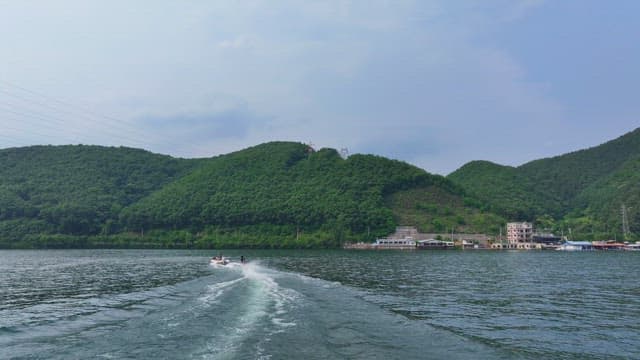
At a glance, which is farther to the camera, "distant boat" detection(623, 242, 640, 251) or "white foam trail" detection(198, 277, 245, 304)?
"distant boat" detection(623, 242, 640, 251)

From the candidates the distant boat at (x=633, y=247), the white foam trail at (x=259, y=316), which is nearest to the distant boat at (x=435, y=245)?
the distant boat at (x=633, y=247)

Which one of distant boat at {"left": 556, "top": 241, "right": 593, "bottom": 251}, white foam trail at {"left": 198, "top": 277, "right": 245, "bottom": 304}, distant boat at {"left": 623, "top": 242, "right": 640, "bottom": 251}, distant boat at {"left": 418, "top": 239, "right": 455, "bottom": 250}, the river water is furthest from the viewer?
distant boat at {"left": 556, "top": 241, "right": 593, "bottom": 251}

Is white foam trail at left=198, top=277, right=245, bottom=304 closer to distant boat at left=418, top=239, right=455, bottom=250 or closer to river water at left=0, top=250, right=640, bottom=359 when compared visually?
river water at left=0, top=250, right=640, bottom=359

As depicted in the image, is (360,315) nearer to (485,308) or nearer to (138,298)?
(485,308)

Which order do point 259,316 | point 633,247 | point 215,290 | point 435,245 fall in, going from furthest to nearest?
point 633,247 → point 435,245 → point 215,290 → point 259,316

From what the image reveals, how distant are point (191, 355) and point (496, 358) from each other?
41.0 ft

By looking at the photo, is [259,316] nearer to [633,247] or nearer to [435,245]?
[435,245]

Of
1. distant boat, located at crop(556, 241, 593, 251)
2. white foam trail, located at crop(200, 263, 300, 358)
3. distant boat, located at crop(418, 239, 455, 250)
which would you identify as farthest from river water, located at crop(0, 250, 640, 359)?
distant boat, located at crop(556, 241, 593, 251)

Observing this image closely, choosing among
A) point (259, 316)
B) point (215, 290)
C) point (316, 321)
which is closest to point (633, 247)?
point (215, 290)

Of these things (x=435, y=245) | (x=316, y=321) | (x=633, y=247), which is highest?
(x=633, y=247)

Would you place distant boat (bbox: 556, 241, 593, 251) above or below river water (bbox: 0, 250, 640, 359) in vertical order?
above

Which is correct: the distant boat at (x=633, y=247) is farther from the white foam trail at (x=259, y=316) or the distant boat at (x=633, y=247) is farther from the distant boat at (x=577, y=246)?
the white foam trail at (x=259, y=316)

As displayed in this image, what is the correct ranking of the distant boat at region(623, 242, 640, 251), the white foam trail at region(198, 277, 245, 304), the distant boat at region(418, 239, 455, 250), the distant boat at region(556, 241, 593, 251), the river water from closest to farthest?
the river water, the white foam trail at region(198, 277, 245, 304), the distant boat at region(418, 239, 455, 250), the distant boat at region(623, 242, 640, 251), the distant boat at region(556, 241, 593, 251)

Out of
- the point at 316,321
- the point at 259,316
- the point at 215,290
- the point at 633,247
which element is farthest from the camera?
the point at 633,247
